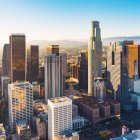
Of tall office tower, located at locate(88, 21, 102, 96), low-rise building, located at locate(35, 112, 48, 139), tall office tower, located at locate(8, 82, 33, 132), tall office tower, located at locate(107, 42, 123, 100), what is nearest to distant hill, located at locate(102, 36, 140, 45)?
tall office tower, located at locate(107, 42, 123, 100)

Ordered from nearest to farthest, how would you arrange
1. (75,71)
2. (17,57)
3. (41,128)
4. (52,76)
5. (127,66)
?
(41,128) → (52,76) → (127,66) → (17,57) → (75,71)

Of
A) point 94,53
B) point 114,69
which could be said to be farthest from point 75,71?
point 114,69

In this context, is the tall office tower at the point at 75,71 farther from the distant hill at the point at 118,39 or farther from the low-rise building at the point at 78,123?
the low-rise building at the point at 78,123

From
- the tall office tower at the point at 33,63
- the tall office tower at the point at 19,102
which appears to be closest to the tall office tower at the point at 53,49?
the tall office tower at the point at 33,63

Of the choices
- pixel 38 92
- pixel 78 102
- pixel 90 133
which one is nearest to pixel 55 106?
pixel 90 133

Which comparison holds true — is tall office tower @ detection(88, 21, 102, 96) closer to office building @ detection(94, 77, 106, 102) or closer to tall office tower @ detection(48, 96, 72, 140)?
office building @ detection(94, 77, 106, 102)

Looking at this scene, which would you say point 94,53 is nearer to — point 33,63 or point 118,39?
point 118,39
